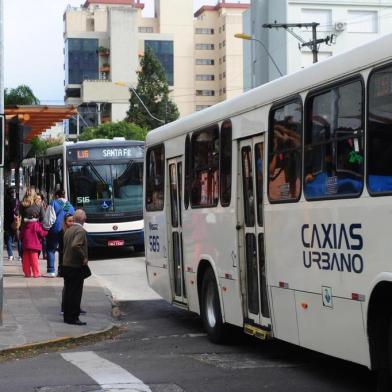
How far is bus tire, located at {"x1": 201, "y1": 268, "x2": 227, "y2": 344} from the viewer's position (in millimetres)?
11094

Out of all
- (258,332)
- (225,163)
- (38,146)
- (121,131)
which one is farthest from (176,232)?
(121,131)

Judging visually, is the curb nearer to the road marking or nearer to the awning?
the road marking

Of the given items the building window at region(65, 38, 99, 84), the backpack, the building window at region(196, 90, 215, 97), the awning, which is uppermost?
the building window at region(65, 38, 99, 84)

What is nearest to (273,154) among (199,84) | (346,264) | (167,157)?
(346,264)

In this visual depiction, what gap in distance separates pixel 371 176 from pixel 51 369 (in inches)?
177

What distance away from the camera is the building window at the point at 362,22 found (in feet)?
214

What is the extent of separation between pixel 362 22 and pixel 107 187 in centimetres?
4513

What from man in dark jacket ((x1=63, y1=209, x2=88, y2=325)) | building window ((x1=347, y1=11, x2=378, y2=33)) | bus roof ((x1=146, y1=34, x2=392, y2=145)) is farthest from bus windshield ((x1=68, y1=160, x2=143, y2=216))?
building window ((x1=347, y1=11, x2=378, y2=33))

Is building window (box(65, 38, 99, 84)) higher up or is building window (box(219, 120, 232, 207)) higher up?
building window (box(65, 38, 99, 84))

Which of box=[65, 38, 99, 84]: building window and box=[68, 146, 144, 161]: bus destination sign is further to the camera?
box=[65, 38, 99, 84]: building window

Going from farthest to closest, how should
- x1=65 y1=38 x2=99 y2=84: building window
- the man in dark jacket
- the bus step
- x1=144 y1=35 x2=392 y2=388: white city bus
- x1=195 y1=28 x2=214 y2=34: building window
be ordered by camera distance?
x1=195 y1=28 x2=214 y2=34: building window < x1=65 y1=38 x2=99 y2=84: building window < the man in dark jacket < the bus step < x1=144 y1=35 x2=392 y2=388: white city bus

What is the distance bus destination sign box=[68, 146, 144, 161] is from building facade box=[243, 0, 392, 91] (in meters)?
37.8

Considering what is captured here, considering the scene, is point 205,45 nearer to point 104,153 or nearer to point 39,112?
point 104,153

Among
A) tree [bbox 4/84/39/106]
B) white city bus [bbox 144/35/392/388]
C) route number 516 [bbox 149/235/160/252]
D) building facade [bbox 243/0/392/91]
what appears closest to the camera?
white city bus [bbox 144/35/392/388]
